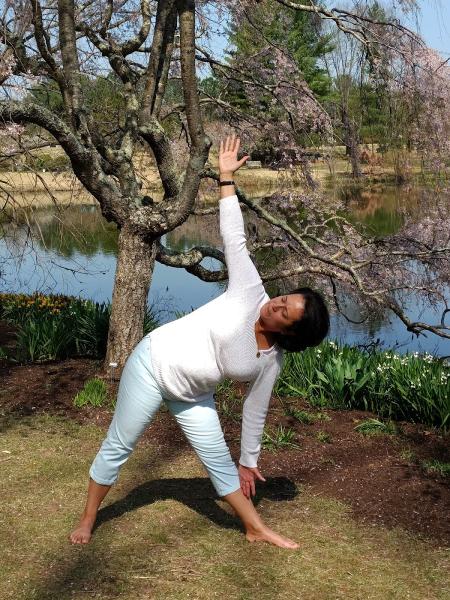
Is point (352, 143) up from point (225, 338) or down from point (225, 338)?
up

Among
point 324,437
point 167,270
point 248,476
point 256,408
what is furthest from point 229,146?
point 167,270

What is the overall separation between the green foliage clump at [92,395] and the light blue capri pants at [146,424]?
2.46 meters

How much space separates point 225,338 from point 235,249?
39cm

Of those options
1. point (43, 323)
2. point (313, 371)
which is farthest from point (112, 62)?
point (313, 371)

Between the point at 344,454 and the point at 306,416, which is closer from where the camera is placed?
the point at 344,454

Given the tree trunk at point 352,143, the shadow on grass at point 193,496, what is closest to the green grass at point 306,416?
the shadow on grass at point 193,496

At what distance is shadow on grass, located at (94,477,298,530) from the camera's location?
4.27 meters

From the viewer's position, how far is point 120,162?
688 centimetres

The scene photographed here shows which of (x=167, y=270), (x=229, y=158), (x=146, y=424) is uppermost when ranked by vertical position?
(x=229, y=158)

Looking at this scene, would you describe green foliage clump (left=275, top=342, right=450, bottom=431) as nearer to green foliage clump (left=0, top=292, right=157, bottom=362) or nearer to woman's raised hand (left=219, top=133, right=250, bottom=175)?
green foliage clump (left=0, top=292, right=157, bottom=362)

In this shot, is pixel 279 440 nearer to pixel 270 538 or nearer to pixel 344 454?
pixel 344 454

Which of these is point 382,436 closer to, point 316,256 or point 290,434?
point 290,434

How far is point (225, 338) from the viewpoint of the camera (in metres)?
3.39

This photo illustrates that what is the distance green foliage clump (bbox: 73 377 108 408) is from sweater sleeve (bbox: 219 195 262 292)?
3058mm
